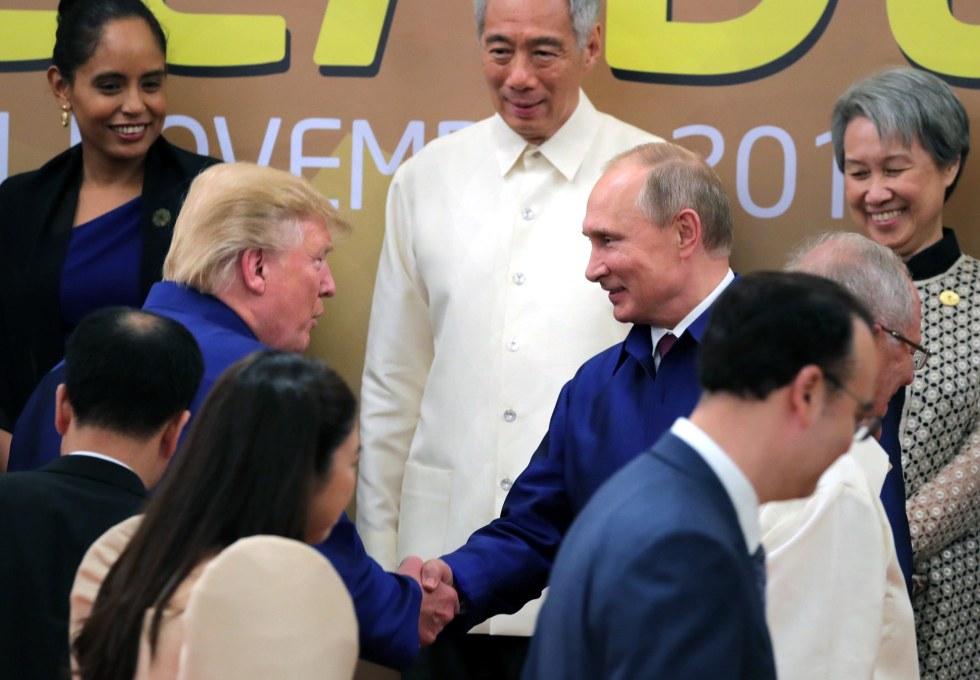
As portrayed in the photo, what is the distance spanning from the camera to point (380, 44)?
4.18 meters

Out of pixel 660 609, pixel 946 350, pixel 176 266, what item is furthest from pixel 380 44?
pixel 660 609

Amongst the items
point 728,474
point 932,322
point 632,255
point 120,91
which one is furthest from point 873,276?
point 120,91

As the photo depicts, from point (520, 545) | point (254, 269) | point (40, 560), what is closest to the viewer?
point (40, 560)

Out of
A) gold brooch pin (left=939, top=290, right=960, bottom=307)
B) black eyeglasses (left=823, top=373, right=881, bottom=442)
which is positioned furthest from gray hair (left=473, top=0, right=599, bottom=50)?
black eyeglasses (left=823, top=373, right=881, bottom=442)

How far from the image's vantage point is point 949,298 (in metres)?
3.66

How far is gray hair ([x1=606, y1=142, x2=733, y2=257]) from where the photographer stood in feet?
10.2

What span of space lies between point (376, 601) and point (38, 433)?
Result: 77 centimetres

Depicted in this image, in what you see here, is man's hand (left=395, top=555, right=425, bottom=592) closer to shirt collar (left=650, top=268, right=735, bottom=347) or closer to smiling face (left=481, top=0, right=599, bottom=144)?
shirt collar (left=650, top=268, right=735, bottom=347)

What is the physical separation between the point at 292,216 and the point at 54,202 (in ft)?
3.81

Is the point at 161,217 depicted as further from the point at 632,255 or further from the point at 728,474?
the point at 728,474

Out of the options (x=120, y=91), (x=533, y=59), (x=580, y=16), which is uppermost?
(x=580, y=16)

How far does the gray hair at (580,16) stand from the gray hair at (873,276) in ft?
3.14

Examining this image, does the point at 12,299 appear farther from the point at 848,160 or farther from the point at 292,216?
the point at 848,160

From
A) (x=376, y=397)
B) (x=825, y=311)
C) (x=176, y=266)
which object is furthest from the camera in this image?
(x=376, y=397)
